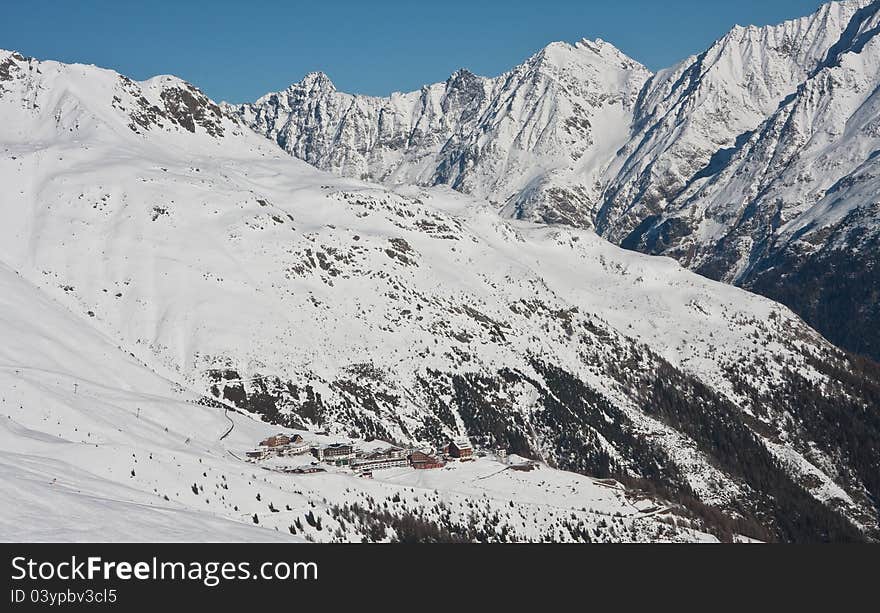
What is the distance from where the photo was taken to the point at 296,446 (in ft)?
444

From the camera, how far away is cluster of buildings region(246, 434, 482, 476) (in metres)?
129

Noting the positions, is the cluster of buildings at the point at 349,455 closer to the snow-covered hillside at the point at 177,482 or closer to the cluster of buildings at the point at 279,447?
the cluster of buildings at the point at 279,447

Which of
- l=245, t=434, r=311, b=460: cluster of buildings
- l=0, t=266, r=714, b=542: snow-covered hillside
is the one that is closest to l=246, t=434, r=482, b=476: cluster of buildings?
l=245, t=434, r=311, b=460: cluster of buildings

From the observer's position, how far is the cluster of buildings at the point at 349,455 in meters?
129

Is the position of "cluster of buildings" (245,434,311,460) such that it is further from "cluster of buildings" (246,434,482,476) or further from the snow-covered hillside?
the snow-covered hillside

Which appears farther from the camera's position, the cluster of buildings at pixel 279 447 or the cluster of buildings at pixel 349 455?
the cluster of buildings at pixel 349 455

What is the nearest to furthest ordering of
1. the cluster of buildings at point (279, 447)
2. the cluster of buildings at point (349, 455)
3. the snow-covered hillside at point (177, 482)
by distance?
the snow-covered hillside at point (177, 482), the cluster of buildings at point (279, 447), the cluster of buildings at point (349, 455)

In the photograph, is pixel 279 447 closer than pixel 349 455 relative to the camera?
Yes

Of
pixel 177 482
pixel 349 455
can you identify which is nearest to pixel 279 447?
pixel 349 455

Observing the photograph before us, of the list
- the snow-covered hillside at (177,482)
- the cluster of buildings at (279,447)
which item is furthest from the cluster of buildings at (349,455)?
the snow-covered hillside at (177,482)

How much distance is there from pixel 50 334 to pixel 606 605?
146 m

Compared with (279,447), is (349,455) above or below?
below

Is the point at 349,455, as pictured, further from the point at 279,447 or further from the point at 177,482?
the point at 177,482

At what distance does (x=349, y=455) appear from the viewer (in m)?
136
